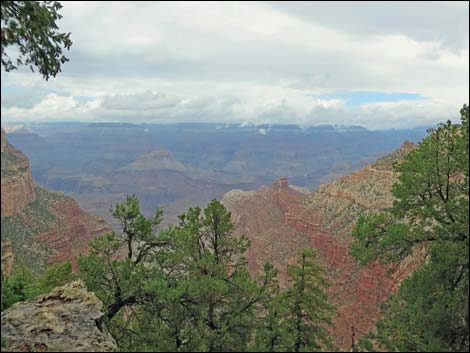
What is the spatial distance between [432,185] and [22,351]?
1726 cm

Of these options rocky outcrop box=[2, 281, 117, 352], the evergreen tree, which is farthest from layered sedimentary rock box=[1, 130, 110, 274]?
the evergreen tree

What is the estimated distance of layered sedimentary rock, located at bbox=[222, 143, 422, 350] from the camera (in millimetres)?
56375

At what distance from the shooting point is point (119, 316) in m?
23.0

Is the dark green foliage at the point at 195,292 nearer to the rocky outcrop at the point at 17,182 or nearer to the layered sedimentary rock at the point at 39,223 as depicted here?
the layered sedimentary rock at the point at 39,223

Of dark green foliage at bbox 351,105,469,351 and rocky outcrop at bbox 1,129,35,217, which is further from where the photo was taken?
rocky outcrop at bbox 1,129,35,217

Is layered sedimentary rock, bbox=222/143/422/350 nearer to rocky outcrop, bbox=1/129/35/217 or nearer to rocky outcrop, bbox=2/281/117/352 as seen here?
rocky outcrop, bbox=2/281/117/352

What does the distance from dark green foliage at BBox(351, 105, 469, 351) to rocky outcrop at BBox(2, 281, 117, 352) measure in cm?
1018

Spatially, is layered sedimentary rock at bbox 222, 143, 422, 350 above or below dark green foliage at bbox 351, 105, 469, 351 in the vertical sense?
below

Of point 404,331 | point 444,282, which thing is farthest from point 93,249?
point 444,282

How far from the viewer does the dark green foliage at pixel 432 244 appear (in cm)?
1556

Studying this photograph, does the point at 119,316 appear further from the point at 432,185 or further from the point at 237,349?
the point at 432,185

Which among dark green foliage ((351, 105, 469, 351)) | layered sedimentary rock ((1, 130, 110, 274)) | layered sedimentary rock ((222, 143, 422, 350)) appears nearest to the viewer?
dark green foliage ((351, 105, 469, 351))

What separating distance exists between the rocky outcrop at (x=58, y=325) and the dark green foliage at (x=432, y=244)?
1018 centimetres

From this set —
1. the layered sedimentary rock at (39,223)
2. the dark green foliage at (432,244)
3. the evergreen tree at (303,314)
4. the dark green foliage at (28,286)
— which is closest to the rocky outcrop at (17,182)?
the layered sedimentary rock at (39,223)
